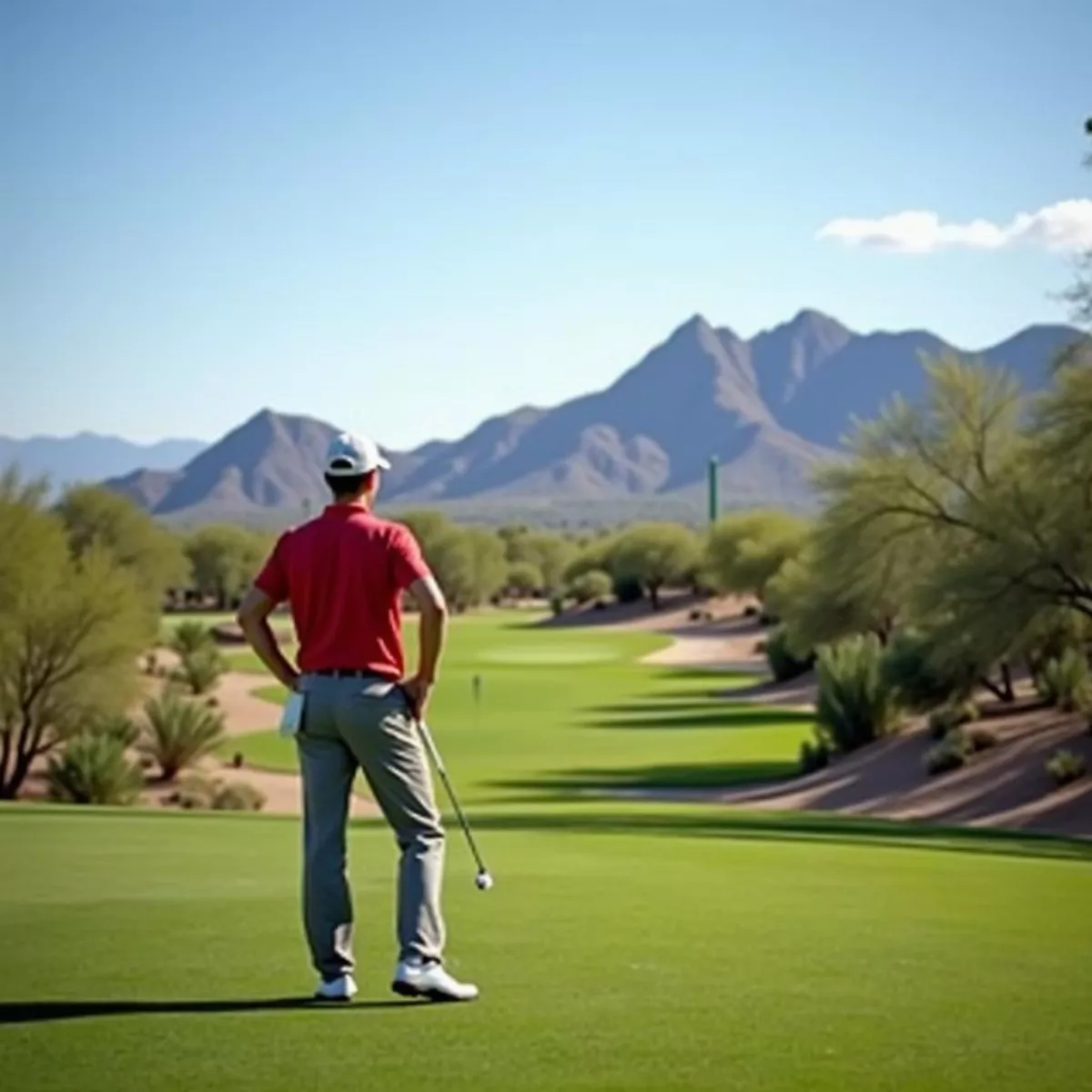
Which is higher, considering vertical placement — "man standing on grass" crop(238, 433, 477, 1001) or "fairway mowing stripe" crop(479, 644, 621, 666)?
"man standing on grass" crop(238, 433, 477, 1001)

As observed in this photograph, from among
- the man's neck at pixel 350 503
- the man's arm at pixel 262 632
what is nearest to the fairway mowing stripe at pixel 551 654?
the man's arm at pixel 262 632

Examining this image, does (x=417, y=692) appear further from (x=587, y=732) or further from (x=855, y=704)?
(x=587, y=732)

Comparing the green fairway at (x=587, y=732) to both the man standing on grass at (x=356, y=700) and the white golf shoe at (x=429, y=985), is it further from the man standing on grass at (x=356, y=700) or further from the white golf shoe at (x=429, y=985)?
the white golf shoe at (x=429, y=985)

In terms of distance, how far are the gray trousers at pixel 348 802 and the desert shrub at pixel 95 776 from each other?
31.4m

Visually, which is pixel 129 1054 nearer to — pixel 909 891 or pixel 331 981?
pixel 331 981

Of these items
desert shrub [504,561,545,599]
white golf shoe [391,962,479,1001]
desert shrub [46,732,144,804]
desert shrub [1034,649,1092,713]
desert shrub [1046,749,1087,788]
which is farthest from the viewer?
desert shrub [504,561,545,599]

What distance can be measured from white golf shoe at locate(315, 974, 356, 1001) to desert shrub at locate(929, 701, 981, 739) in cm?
3941

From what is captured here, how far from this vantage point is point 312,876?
833 cm

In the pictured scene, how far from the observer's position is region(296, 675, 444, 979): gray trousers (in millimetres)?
8234

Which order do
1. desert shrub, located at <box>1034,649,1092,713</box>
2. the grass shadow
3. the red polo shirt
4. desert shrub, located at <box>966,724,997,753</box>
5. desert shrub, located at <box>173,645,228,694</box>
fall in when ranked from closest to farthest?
1. the red polo shirt
2. desert shrub, located at <box>966,724,997,753</box>
3. desert shrub, located at <box>1034,649,1092,713</box>
4. the grass shadow
5. desert shrub, located at <box>173,645,228,694</box>

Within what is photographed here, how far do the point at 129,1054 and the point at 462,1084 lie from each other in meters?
1.29

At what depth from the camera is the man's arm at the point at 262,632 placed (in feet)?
28.5

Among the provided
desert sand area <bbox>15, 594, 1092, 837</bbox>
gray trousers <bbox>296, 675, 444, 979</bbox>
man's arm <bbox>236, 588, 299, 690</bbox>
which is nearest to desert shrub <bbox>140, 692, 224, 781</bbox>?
desert sand area <bbox>15, 594, 1092, 837</bbox>

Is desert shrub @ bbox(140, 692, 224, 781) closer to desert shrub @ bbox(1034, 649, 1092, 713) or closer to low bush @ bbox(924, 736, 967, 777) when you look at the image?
low bush @ bbox(924, 736, 967, 777)
